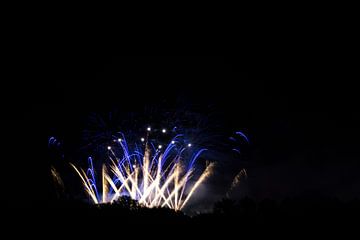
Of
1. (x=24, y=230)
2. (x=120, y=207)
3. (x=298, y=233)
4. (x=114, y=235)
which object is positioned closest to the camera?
(x=24, y=230)

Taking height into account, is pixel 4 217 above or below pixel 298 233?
above

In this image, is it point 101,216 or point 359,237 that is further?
point 101,216

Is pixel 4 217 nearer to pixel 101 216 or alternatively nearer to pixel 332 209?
pixel 101 216

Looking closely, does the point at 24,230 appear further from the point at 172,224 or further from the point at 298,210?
the point at 298,210

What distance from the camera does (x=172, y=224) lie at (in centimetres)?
2262

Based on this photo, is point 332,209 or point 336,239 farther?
point 332,209

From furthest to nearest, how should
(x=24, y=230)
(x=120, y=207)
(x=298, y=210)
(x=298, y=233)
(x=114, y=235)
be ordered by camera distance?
(x=298, y=210) → (x=120, y=207) → (x=298, y=233) → (x=114, y=235) → (x=24, y=230)

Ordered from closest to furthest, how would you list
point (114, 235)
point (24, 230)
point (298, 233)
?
point (24, 230), point (114, 235), point (298, 233)

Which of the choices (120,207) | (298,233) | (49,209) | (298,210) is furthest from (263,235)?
(49,209)

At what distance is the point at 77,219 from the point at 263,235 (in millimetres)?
10260

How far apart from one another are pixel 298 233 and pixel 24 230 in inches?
566

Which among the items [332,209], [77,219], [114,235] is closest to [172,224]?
[114,235]

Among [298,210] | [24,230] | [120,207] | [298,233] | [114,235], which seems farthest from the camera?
[298,210]

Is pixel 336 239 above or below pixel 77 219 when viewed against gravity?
below
